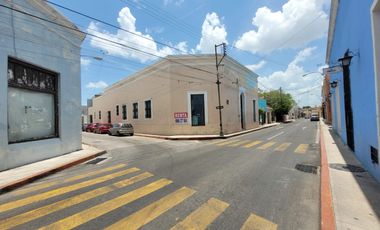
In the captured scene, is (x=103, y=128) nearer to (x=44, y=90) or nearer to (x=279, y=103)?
(x=44, y=90)

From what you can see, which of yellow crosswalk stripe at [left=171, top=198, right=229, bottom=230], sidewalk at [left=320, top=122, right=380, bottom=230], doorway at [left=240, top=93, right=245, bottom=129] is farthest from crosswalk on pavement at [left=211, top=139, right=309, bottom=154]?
doorway at [left=240, top=93, right=245, bottom=129]

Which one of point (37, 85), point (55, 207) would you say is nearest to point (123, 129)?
point (37, 85)

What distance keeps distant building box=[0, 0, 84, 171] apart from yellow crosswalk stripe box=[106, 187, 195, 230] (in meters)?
6.85

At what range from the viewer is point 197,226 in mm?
3736

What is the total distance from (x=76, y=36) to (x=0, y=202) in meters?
10.3

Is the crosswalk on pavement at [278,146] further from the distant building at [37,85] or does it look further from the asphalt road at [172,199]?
the distant building at [37,85]

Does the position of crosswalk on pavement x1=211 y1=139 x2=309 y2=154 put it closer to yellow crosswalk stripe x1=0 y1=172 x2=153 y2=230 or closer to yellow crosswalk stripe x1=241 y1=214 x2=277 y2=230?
yellow crosswalk stripe x1=241 y1=214 x2=277 y2=230

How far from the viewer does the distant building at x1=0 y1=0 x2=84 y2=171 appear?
335 inches

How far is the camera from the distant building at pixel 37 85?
8500mm

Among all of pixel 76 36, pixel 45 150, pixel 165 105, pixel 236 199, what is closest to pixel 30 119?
pixel 45 150

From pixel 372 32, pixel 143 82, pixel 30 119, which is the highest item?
pixel 143 82

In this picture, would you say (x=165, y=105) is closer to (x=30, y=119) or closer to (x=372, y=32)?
(x=30, y=119)

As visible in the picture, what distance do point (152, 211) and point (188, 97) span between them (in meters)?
20.3

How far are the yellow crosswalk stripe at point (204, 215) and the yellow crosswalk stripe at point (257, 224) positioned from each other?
555mm
